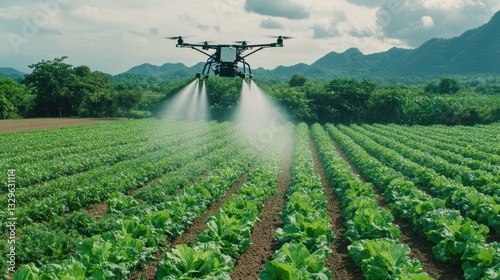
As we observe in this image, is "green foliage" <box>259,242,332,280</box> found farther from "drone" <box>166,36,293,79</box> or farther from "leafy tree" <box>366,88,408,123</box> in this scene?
"leafy tree" <box>366,88,408,123</box>

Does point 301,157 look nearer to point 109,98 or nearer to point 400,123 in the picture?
point 400,123

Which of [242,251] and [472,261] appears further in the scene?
[242,251]

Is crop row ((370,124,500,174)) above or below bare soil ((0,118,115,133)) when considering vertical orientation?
above

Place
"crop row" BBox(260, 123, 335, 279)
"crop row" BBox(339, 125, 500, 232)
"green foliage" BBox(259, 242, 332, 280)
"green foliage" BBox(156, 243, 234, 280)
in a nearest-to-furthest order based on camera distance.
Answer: "green foliage" BBox(259, 242, 332, 280), "crop row" BBox(260, 123, 335, 279), "green foliage" BBox(156, 243, 234, 280), "crop row" BBox(339, 125, 500, 232)

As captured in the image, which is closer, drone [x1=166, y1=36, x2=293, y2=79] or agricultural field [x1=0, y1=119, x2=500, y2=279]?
agricultural field [x1=0, y1=119, x2=500, y2=279]

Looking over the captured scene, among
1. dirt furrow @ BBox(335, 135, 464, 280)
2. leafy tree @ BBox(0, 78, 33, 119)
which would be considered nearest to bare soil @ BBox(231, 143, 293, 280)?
dirt furrow @ BBox(335, 135, 464, 280)

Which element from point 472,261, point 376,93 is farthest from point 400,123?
point 472,261

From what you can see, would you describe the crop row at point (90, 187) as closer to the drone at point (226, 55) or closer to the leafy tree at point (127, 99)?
the drone at point (226, 55)
